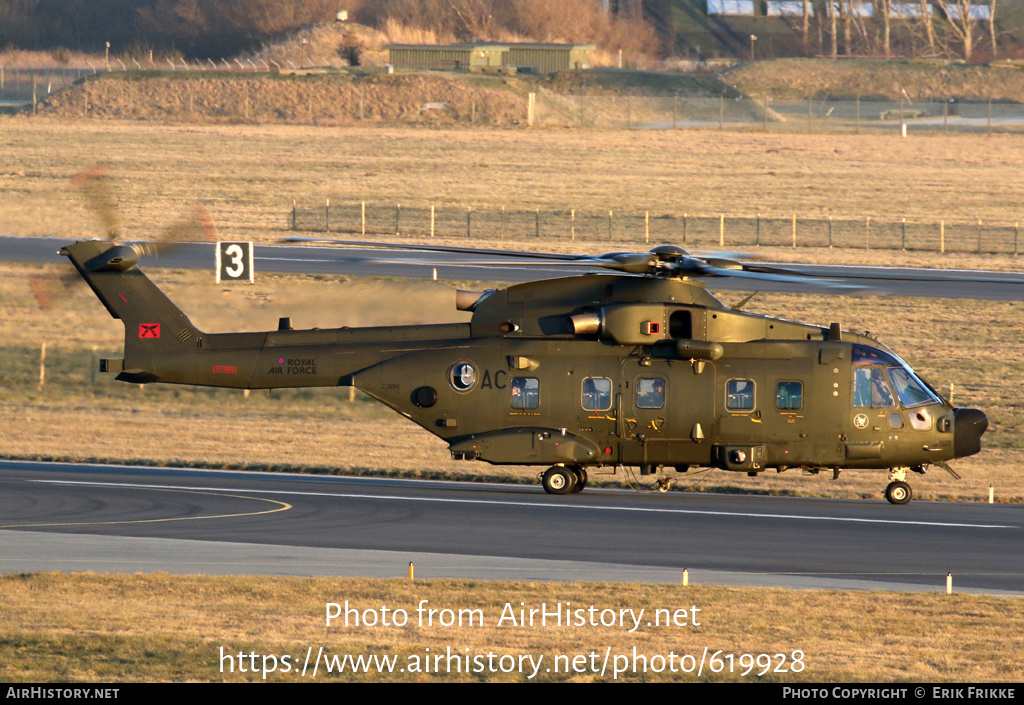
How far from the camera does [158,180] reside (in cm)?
7700

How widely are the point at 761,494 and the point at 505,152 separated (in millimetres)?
59931

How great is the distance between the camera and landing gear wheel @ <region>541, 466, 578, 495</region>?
2639cm

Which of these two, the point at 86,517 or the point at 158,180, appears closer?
the point at 86,517

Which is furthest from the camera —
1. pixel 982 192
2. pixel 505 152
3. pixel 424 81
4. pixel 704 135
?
pixel 424 81

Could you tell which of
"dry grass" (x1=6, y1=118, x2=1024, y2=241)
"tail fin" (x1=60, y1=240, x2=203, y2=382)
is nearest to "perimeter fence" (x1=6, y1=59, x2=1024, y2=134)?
"dry grass" (x1=6, y1=118, x2=1024, y2=241)

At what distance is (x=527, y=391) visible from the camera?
25.1 meters

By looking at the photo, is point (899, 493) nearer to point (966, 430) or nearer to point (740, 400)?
point (966, 430)

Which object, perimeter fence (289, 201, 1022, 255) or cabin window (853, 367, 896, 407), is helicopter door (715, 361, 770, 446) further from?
perimeter fence (289, 201, 1022, 255)

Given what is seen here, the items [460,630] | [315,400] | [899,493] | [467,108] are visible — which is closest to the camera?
[460,630]

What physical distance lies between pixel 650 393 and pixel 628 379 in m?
0.46

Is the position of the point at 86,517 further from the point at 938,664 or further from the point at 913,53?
the point at 913,53

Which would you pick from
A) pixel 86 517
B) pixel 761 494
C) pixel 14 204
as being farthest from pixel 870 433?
pixel 14 204

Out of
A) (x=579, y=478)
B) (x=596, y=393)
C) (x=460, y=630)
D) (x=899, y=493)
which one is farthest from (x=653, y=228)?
(x=460, y=630)
